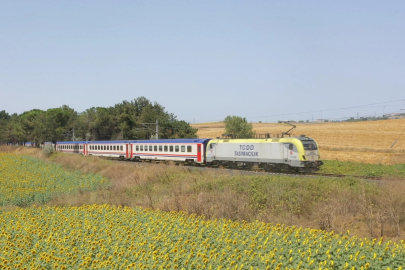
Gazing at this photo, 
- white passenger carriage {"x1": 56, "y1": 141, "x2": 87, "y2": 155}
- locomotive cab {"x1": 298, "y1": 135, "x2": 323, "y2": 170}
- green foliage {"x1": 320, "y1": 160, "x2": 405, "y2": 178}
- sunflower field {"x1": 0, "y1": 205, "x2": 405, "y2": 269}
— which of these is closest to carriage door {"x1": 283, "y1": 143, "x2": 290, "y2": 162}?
locomotive cab {"x1": 298, "y1": 135, "x2": 323, "y2": 170}

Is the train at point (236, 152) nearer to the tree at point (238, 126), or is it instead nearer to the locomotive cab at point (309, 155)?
the locomotive cab at point (309, 155)

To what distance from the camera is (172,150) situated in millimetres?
37188

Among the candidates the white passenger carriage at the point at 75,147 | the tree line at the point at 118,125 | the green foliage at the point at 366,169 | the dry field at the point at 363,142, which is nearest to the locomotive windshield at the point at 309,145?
the green foliage at the point at 366,169

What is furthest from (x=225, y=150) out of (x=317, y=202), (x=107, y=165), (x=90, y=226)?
(x=90, y=226)

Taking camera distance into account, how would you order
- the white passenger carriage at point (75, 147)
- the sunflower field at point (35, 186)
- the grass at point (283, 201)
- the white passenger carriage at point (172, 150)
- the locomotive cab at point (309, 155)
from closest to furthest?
the grass at point (283, 201) < the sunflower field at point (35, 186) < the locomotive cab at point (309, 155) < the white passenger carriage at point (172, 150) < the white passenger carriage at point (75, 147)

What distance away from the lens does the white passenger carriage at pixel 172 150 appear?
113 ft

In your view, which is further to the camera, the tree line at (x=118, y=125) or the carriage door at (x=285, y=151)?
the tree line at (x=118, y=125)

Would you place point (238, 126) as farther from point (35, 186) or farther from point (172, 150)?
point (35, 186)

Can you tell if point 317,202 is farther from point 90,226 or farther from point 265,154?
point 265,154

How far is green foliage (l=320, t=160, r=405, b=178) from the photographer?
24909mm

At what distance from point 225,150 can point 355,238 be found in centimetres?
2312

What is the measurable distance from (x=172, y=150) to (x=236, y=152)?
8400 millimetres

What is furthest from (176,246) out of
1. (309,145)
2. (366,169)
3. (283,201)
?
(366,169)

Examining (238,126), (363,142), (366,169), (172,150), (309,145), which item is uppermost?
(238,126)
